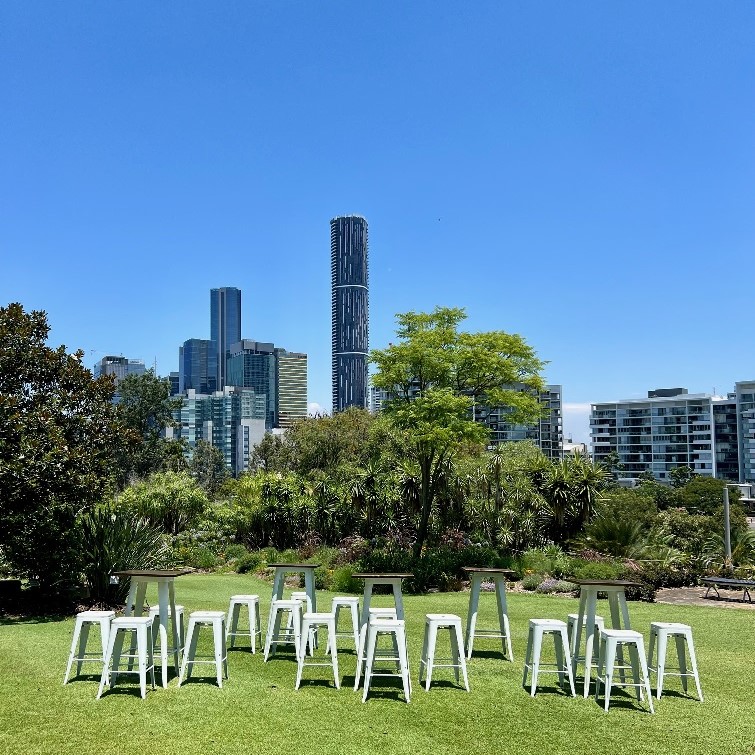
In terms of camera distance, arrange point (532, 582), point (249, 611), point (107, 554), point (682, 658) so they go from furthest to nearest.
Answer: point (532, 582) < point (107, 554) < point (249, 611) < point (682, 658)

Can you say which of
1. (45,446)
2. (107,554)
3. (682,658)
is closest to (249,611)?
(682,658)

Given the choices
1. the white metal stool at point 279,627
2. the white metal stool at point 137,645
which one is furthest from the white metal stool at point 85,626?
the white metal stool at point 279,627

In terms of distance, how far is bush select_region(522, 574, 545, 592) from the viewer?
1700cm

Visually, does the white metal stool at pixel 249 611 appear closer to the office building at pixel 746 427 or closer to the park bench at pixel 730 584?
the park bench at pixel 730 584

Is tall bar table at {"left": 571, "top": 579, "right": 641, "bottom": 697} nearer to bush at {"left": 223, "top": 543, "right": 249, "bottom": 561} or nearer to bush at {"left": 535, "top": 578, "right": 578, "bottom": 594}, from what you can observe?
bush at {"left": 535, "top": 578, "right": 578, "bottom": 594}

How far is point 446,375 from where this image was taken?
74.3ft

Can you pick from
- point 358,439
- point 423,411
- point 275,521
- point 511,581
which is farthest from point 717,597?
point 358,439

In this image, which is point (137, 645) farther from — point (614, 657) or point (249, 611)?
point (614, 657)

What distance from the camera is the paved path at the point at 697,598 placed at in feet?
47.9

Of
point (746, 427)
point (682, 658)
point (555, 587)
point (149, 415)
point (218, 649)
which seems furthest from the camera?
point (746, 427)

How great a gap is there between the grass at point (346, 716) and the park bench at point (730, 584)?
689 cm

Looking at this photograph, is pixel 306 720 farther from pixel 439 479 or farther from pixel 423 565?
pixel 439 479

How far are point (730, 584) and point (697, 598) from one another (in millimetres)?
722

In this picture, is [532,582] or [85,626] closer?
[85,626]
